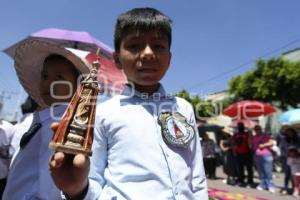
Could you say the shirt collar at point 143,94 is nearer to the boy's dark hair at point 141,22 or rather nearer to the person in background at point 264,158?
the boy's dark hair at point 141,22

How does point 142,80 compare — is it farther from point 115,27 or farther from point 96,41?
point 96,41

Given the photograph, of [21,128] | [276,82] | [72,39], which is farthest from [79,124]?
[276,82]

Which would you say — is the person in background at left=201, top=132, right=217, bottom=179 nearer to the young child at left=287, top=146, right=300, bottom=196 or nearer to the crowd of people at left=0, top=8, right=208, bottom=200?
the young child at left=287, top=146, right=300, bottom=196

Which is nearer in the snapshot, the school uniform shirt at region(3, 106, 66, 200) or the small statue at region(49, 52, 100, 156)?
the small statue at region(49, 52, 100, 156)

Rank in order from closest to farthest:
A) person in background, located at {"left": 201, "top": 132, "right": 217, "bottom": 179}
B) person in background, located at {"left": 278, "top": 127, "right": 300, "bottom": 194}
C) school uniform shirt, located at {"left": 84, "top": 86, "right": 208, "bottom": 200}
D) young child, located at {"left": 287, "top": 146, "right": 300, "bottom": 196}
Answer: school uniform shirt, located at {"left": 84, "top": 86, "right": 208, "bottom": 200} → young child, located at {"left": 287, "top": 146, "right": 300, "bottom": 196} → person in background, located at {"left": 278, "top": 127, "right": 300, "bottom": 194} → person in background, located at {"left": 201, "top": 132, "right": 217, "bottom": 179}

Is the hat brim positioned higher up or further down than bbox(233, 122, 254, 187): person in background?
higher up

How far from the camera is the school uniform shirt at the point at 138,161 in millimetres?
1550

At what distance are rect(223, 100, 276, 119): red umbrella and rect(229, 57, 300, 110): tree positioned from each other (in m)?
8.90

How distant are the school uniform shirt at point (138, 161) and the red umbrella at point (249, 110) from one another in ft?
35.6

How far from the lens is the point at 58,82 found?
2.06 m

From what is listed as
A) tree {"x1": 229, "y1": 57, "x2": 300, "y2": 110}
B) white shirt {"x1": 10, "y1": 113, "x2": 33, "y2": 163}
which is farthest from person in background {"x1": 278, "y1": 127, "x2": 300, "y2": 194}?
tree {"x1": 229, "y1": 57, "x2": 300, "y2": 110}

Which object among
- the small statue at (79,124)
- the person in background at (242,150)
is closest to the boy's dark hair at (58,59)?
the small statue at (79,124)


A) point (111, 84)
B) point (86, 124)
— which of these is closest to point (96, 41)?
point (111, 84)

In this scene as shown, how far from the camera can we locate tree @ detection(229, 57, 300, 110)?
2058cm
